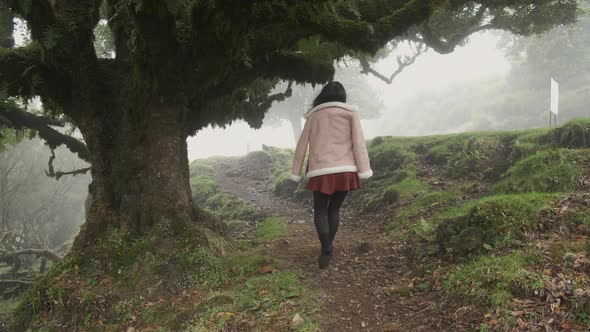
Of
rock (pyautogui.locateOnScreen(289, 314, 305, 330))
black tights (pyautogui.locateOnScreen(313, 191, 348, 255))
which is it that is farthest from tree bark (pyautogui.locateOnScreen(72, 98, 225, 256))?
rock (pyautogui.locateOnScreen(289, 314, 305, 330))

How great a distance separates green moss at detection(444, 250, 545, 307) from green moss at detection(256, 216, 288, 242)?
13.2 feet

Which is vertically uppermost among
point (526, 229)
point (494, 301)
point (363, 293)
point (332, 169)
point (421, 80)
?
point (421, 80)

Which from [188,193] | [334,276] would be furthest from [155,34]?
[334,276]

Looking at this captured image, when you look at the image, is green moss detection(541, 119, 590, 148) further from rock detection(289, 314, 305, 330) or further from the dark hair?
rock detection(289, 314, 305, 330)

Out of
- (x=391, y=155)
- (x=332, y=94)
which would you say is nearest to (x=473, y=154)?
(x=391, y=155)

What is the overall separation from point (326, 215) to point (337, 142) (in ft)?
3.43

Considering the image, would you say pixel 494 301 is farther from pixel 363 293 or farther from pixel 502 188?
pixel 502 188

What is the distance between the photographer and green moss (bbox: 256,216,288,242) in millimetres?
7511

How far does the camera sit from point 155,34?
14.8 feet

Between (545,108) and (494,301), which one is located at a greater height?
(545,108)

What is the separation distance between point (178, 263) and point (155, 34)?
3.04 meters

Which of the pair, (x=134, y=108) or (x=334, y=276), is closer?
(x=334, y=276)

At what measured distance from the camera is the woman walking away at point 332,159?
4.88 meters

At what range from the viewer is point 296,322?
3.50m
